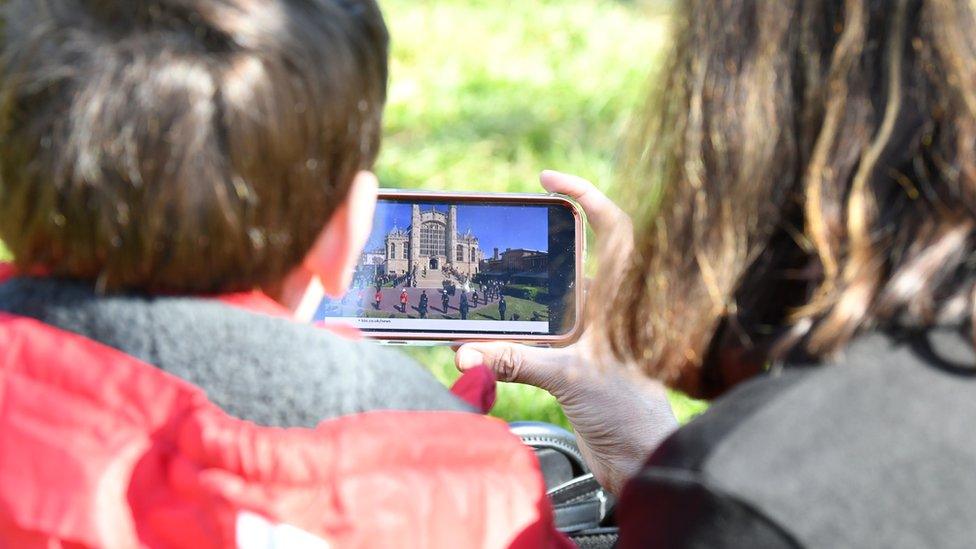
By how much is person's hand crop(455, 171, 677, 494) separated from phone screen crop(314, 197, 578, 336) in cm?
3

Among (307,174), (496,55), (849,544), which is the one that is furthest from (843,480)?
(496,55)

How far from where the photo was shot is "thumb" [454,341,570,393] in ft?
4.56

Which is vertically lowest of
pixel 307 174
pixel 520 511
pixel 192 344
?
pixel 520 511

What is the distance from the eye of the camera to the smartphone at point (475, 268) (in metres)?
1.40

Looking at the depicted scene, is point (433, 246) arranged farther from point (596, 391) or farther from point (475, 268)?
point (596, 391)

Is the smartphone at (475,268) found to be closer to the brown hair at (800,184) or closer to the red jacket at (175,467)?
the brown hair at (800,184)

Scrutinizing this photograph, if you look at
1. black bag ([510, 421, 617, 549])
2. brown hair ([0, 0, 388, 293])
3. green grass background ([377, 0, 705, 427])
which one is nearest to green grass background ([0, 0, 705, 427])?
green grass background ([377, 0, 705, 427])

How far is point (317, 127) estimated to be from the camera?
845 millimetres

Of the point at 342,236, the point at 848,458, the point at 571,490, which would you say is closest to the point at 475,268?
the point at 571,490

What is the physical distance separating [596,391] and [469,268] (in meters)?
0.22

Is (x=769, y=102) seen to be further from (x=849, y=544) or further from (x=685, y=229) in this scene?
(x=849, y=544)

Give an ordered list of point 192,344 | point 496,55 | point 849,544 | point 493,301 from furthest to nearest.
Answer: point 496,55
point 493,301
point 192,344
point 849,544

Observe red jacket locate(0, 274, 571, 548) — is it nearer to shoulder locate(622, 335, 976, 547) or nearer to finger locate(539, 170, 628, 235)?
shoulder locate(622, 335, 976, 547)

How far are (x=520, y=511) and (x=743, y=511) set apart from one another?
0.21 metres
